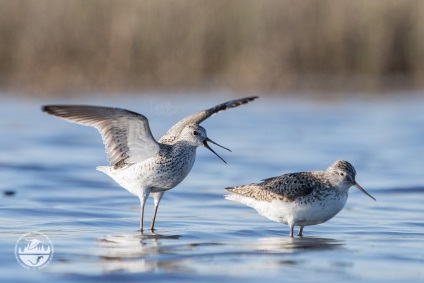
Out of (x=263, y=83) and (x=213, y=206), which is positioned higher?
(x=263, y=83)

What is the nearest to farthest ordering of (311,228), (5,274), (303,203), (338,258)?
(5,274) < (338,258) < (303,203) < (311,228)

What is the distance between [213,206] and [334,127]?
7979 mm

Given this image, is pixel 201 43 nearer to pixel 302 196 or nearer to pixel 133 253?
pixel 302 196

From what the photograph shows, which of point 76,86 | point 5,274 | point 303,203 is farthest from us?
point 76,86

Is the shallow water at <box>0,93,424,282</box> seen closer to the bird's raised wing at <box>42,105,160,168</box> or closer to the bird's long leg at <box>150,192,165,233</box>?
the bird's long leg at <box>150,192,165,233</box>

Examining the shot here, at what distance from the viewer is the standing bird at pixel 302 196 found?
849 cm

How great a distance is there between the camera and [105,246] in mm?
7930

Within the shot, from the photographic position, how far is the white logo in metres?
7.06

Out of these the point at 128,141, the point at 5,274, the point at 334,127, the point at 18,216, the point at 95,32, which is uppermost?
the point at 95,32

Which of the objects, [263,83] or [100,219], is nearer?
[100,219]

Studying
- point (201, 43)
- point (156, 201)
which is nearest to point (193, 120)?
point (156, 201)

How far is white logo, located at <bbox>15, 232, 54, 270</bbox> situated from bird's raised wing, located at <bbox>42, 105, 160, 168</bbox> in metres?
1.11

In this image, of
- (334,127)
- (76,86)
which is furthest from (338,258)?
(76,86)

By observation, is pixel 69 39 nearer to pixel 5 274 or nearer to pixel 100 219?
pixel 100 219
